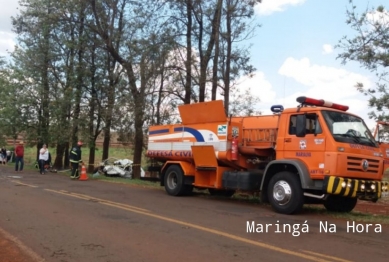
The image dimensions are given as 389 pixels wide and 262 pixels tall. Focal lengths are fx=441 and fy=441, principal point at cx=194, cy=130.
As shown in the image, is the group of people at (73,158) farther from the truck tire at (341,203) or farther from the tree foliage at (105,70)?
the truck tire at (341,203)

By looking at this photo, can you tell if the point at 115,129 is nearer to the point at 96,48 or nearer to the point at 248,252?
the point at 96,48

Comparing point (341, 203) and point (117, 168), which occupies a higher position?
point (117, 168)

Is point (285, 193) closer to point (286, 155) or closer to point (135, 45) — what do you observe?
point (286, 155)

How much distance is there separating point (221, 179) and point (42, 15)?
55.6 feet

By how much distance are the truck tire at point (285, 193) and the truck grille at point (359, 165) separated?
4.12ft

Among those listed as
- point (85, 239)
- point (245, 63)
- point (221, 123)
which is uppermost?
point (245, 63)

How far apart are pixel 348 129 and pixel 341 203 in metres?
2.26

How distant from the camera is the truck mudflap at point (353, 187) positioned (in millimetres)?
9859

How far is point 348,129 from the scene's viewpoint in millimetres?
10680

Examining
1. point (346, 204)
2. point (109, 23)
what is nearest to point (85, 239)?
point (346, 204)

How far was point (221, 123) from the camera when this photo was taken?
42.4ft

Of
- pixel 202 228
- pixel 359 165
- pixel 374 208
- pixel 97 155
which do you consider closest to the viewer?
pixel 202 228

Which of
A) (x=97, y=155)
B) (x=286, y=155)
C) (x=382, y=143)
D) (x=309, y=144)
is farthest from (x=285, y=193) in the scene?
(x=97, y=155)

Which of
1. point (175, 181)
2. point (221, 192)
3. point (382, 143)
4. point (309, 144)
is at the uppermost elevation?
point (382, 143)
